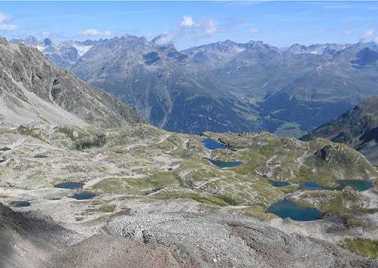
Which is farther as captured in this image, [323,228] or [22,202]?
[22,202]

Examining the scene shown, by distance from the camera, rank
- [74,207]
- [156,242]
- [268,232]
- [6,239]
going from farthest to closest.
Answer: [74,207]
[268,232]
[156,242]
[6,239]

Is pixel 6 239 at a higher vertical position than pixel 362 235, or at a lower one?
higher

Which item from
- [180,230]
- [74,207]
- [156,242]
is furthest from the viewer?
[74,207]

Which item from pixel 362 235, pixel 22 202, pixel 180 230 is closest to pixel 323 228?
pixel 362 235

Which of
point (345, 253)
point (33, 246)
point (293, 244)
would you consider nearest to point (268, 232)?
point (293, 244)

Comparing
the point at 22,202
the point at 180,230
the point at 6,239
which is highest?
the point at 6,239

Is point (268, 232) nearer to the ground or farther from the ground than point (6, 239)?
nearer to the ground

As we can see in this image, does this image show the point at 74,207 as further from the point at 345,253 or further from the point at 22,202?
the point at 345,253

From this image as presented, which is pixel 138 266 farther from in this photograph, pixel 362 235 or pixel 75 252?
pixel 362 235

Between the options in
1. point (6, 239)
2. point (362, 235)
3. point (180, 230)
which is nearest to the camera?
point (6, 239)
